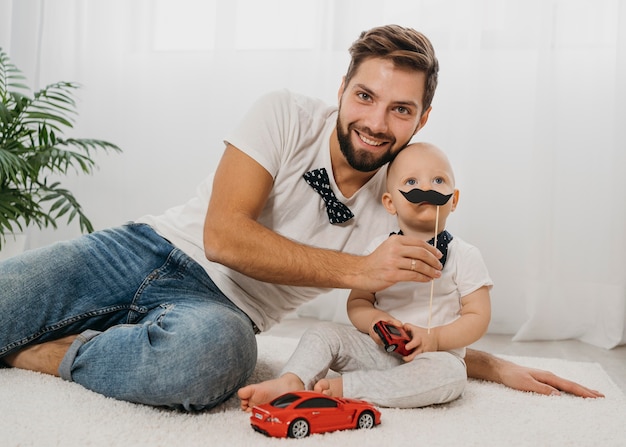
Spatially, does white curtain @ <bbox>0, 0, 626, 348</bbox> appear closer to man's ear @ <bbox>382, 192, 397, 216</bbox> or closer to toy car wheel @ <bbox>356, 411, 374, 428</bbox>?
man's ear @ <bbox>382, 192, 397, 216</bbox>

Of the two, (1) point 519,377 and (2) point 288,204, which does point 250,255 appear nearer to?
(2) point 288,204

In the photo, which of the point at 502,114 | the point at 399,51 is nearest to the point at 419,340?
the point at 399,51

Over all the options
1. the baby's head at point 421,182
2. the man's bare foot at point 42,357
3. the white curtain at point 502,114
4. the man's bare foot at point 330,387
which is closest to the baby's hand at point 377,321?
the man's bare foot at point 330,387

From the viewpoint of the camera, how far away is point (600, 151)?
2756mm

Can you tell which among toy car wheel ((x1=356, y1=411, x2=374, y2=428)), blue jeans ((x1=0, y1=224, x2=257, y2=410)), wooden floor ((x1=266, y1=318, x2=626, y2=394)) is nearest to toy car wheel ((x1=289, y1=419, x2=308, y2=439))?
toy car wheel ((x1=356, y1=411, x2=374, y2=428))

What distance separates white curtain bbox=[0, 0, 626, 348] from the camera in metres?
Result: 2.75

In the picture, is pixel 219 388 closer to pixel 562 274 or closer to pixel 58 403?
pixel 58 403

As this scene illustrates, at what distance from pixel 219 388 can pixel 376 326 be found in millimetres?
348

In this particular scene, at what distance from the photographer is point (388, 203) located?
166 cm

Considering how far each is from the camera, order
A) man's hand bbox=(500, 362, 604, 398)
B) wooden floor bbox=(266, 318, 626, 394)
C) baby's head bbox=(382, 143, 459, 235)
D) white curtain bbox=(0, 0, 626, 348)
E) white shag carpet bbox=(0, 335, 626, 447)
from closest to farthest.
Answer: white shag carpet bbox=(0, 335, 626, 447) < baby's head bbox=(382, 143, 459, 235) < man's hand bbox=(500, 362, 604, 398) < wooden floor bbox=(266, 318, 626, 394) < white curtain bbox=(0, 0, 626, 348)

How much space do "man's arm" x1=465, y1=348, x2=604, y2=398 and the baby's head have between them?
1.35 feet

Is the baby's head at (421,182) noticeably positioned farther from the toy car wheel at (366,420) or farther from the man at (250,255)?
the toy car wheel at (366,420)

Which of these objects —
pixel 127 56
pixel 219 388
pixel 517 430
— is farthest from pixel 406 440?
pixel 127 56

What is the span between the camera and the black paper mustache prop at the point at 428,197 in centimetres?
151
